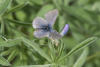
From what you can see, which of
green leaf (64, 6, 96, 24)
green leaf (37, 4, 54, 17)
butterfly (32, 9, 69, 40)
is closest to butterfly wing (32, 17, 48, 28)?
butterfly (32, 9, 69, 40)

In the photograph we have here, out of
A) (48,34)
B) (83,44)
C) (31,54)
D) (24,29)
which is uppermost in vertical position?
(48,34)

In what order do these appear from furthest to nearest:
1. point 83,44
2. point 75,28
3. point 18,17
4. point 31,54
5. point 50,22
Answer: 1. point 75,28
2. point 18,17
3. point 31,54
4. point 83,44
5. point 50,22

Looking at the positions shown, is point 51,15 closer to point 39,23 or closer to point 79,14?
point 39,23

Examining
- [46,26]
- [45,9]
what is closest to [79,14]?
[45,9]

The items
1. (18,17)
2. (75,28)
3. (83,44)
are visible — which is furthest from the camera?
(75,28)

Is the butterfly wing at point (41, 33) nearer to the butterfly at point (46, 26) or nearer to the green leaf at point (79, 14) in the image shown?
the butterfly at point (46, 26)

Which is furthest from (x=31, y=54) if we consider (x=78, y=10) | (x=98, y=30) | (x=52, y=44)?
(x=98, y=30)

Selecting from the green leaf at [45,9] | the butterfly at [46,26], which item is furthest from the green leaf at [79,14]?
the butterfly at [46,26]

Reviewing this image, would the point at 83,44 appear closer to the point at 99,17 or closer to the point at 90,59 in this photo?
the point at 90,59

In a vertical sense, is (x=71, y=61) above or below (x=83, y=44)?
below
